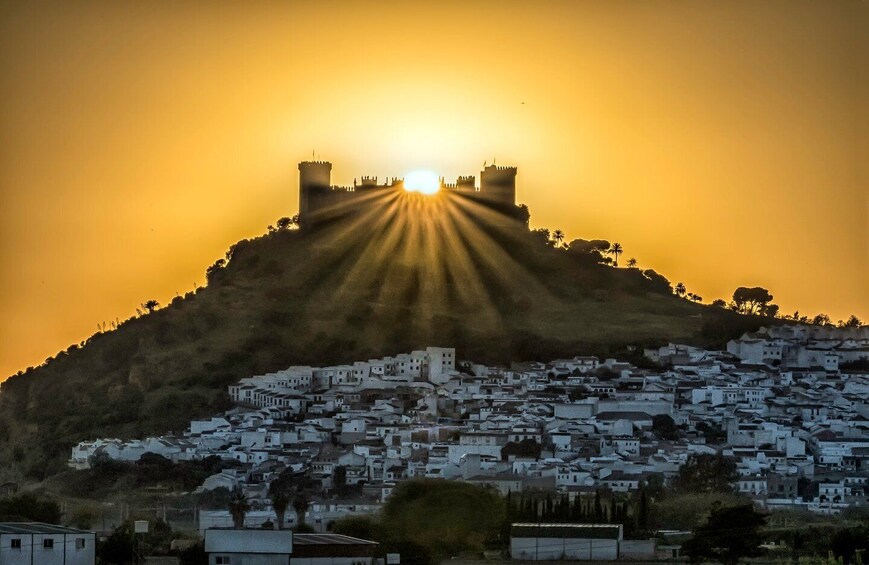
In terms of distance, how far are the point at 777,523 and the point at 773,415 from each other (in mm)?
16028

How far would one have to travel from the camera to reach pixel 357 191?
6022 centimetres

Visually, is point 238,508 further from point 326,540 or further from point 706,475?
point 326,540

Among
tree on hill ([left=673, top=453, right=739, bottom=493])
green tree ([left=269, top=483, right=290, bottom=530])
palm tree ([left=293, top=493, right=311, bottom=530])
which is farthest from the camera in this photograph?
tree on hill ([left=673, top=453, right=739, bottom=493])

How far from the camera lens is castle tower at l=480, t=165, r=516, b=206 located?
59.0 metres

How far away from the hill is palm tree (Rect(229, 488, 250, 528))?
41.8 feet

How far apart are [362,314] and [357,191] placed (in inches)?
118

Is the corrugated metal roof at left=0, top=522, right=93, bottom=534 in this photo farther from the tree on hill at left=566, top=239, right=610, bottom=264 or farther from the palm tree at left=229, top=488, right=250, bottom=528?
the tree on hill at left=566, top=239, right=610, bottom=264

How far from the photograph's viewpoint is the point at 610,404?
50.7 meters

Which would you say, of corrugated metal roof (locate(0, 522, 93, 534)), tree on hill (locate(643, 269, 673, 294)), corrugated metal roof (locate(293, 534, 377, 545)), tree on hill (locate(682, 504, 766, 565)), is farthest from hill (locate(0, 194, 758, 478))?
corrugated metal roof (locate(0, 522, 93, 534))

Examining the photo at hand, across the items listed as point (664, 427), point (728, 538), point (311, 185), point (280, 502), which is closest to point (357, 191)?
point (311, 185)

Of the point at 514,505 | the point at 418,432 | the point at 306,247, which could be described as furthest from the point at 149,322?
the point at 514,505

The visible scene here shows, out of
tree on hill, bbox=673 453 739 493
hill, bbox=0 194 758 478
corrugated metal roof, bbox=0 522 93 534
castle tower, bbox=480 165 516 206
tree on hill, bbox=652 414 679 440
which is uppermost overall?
castle tower, bbox=480 165 516 206

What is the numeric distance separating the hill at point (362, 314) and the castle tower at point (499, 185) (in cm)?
46

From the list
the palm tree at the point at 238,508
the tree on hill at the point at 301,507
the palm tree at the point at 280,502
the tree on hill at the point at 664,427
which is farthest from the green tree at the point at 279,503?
the tree on hill at the point at 664,427
